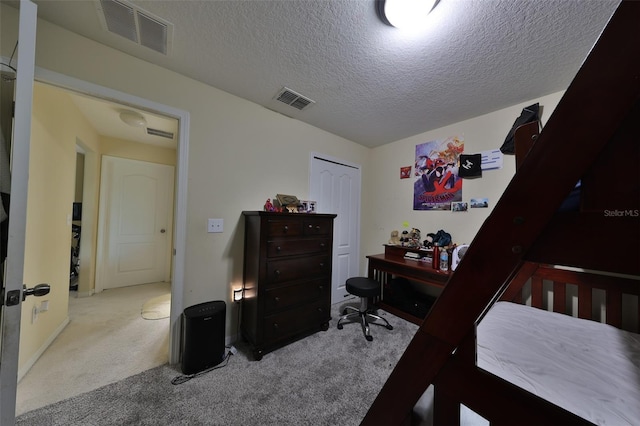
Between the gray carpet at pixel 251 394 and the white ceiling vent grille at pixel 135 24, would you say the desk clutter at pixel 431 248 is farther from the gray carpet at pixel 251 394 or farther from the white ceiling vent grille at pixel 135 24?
the white ceiling vent grille at pixel 135 24

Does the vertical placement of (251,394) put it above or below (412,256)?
below

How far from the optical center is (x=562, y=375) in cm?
90

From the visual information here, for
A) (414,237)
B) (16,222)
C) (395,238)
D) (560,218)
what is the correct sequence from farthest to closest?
(395,238)
(414,237)
(16,222)
(560,218)

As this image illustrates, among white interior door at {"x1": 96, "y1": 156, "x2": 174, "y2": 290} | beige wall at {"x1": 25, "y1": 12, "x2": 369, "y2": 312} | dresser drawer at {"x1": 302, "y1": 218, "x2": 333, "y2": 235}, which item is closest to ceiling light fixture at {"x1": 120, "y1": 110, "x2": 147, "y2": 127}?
white interior door at {"x1": 96, "y1": 156, "x2": 174, "y2": 290}

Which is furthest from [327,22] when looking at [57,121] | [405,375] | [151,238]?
[151,238]

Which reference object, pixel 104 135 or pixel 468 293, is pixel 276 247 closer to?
pixel 468 293

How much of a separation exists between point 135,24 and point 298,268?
85.9 inches

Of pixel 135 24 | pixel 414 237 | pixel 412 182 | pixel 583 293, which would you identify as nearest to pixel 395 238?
pixel 414 237

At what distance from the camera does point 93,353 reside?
190 centimetres

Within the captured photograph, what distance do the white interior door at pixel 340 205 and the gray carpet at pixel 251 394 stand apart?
4.06 feet

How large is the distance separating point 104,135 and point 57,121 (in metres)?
1.56

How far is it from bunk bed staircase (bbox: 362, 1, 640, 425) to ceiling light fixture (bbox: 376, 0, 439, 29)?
1223 mm

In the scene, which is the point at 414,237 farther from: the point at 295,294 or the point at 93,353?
the point at 93,353

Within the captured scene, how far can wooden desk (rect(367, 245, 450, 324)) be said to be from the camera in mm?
2252
